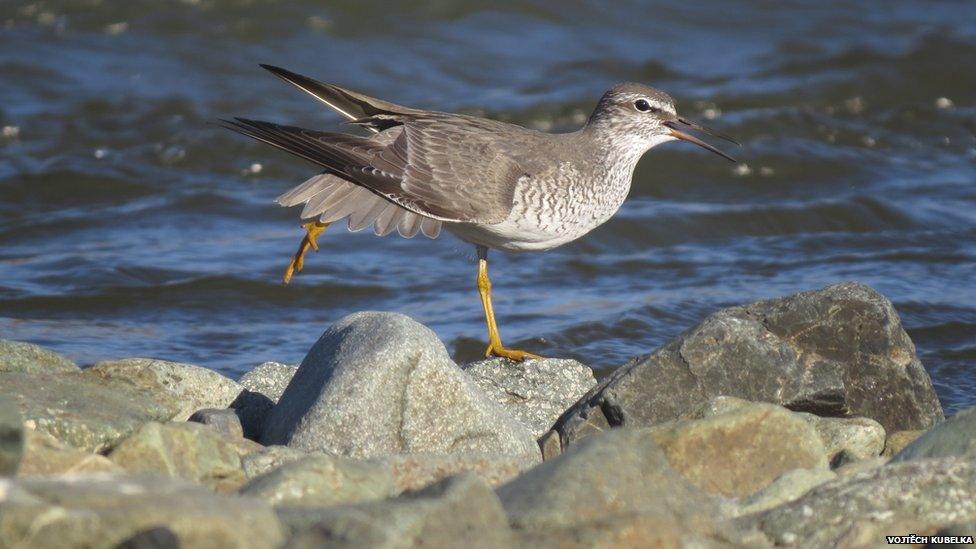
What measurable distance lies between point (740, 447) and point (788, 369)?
1305 millimetres

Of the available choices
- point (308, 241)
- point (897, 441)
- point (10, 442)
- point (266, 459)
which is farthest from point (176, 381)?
point (897, 441)

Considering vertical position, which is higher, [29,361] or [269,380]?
[29,361]

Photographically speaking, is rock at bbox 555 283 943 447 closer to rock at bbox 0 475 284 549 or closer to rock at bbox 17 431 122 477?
rock at bbox 17 431 122 477

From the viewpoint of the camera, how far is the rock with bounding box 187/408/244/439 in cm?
635

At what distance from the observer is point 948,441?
5844 millimetres

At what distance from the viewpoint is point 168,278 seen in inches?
442

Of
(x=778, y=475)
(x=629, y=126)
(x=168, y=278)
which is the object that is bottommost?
(x=168, y=278)

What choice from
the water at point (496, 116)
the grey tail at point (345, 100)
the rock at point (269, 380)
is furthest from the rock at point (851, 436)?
the grey tail at point (345, 100)

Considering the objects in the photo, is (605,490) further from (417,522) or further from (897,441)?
(897,441)

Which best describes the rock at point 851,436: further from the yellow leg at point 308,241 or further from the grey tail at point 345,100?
the grey tail at point 345,100

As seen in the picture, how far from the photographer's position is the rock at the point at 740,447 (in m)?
5.75

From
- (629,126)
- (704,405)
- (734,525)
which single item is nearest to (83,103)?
(629,126)

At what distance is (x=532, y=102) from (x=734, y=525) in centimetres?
1198

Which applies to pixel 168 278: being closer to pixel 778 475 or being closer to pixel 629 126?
pixel 629 126
